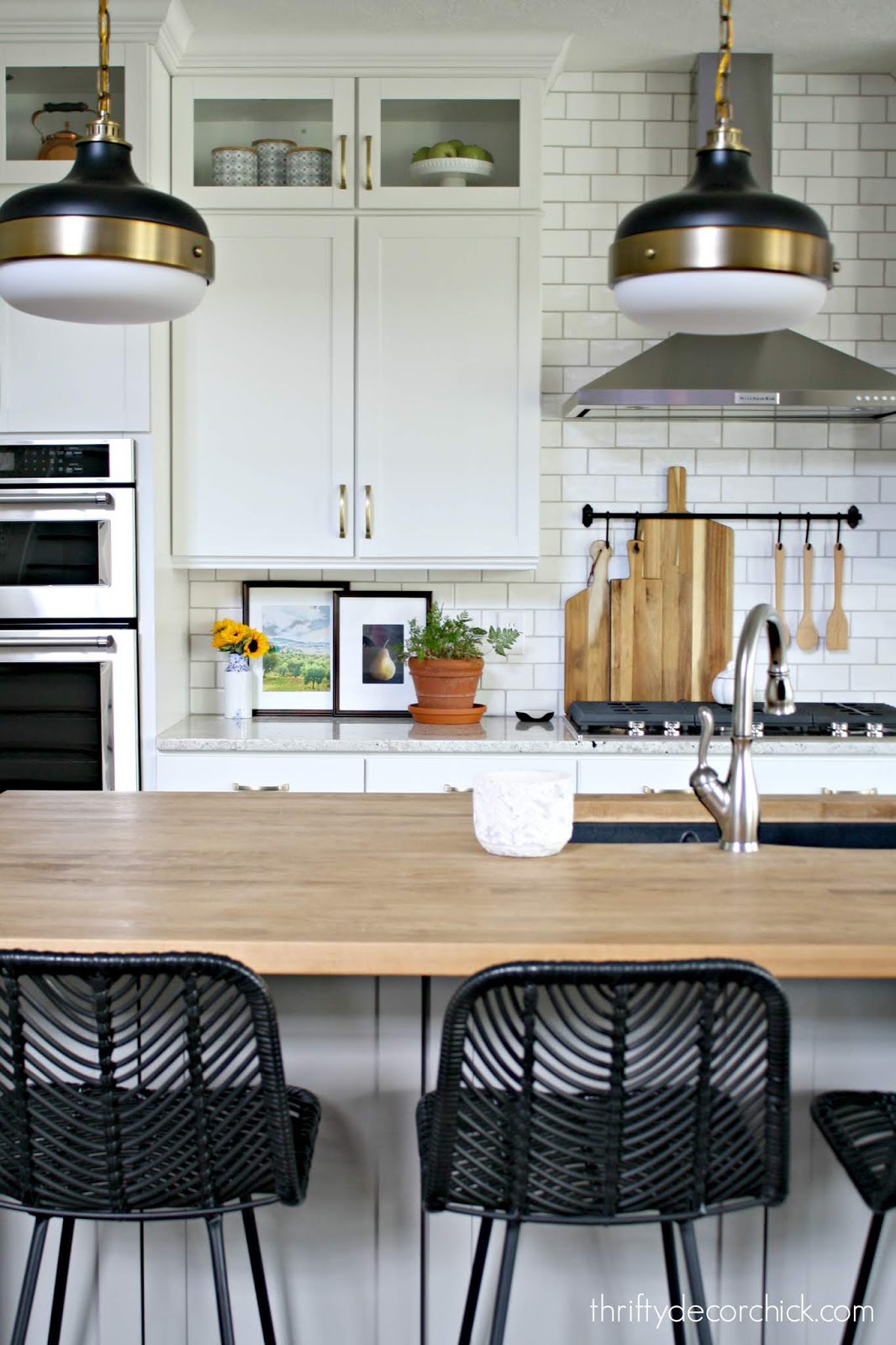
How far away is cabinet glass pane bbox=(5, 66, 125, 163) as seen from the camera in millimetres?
3746

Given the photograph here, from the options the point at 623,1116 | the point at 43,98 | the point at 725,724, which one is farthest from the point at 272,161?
the point at 623,1116

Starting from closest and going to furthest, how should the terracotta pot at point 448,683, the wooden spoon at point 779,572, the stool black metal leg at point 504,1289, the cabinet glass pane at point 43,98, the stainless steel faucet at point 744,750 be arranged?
the stool black metal leg at point 504,1289, the stainless steel faucet at point 744,750, the cabinet glass pane at point 43,98, the terracotta pot at point 448,683, the wooden spoon at point 779,572

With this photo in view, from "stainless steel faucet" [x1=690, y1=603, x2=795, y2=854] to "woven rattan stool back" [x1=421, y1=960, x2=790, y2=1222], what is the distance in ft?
2.07

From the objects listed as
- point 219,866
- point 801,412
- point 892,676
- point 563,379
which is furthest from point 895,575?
point 219,866

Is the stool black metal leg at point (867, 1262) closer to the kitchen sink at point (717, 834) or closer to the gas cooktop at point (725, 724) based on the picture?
the kitchen sink at point (717, 834)

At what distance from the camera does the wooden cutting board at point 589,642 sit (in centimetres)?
435

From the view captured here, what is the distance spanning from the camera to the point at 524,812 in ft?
6.68

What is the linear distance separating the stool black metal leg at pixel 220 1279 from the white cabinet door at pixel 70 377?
2555 mm

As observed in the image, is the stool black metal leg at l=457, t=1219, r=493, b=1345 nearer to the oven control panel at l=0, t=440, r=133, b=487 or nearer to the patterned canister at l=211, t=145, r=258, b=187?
the oven control panel at l=0, t=440, r=133, b=487

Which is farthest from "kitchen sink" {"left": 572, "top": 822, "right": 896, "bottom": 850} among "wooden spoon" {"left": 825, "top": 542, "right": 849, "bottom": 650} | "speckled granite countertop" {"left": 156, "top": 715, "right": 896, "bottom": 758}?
"wooden spoon" {"left": 825, "top": 542, "right": 849, "bottom": 650}

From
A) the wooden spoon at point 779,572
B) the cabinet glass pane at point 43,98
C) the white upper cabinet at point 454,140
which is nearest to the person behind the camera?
the cabinet glass pane at point 43,98

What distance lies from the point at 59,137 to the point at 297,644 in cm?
169

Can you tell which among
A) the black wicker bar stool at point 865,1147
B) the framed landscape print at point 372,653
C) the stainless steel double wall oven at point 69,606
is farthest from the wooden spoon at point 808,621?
the black wicker bar stool at point 865,1147

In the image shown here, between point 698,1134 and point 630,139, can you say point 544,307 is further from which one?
point 698,1134
